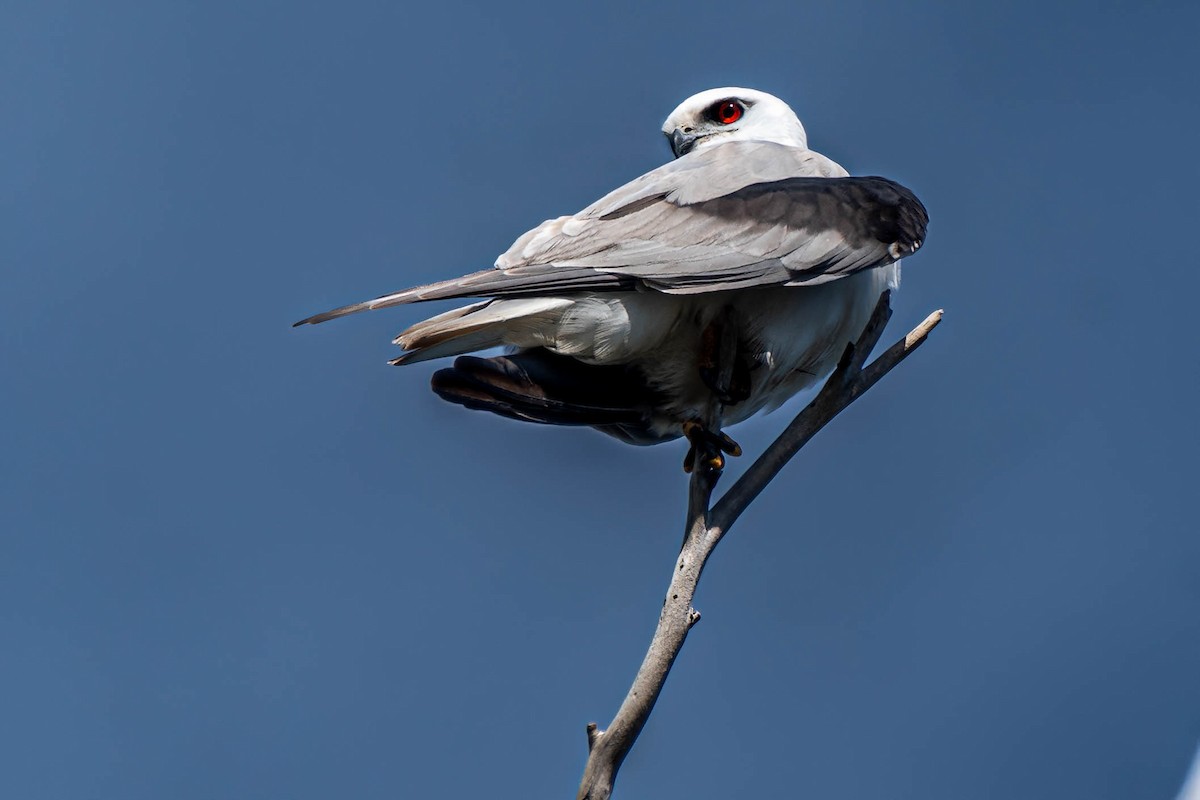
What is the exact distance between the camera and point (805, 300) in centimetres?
462

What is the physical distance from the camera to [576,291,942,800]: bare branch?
3379mm

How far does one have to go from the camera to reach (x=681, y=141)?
21.0ft

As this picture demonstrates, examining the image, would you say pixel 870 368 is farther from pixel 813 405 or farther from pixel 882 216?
pixel 882 216

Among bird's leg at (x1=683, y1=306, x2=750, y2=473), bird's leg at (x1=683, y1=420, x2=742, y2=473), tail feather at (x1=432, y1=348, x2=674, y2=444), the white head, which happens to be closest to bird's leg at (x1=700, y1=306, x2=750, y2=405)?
bird's leg at (x1=683, y1=306, x2=750, y2=473)

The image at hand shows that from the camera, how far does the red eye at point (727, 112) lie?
6.34 metres

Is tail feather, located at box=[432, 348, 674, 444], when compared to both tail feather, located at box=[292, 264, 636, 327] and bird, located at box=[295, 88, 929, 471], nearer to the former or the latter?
bird, located at box=[295, 88, 929, 471]

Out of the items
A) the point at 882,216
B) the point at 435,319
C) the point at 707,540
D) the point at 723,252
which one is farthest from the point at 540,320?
the point at 882,216

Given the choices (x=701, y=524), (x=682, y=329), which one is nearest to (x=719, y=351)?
(x=682, y=329)

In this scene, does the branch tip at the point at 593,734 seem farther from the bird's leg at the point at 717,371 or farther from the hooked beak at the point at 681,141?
the hooked beak at the point at 681,141

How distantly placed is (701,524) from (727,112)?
3.05 meters

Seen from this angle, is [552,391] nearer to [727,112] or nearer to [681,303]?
[681,303]

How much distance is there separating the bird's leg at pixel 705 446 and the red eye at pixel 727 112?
223 centimetres

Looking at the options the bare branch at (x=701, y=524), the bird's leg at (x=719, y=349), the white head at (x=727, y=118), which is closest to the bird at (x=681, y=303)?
the bird's leg at (x=719, y=349)

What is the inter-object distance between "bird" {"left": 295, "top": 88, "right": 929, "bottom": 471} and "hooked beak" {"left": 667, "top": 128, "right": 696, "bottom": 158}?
1331 millimetres
